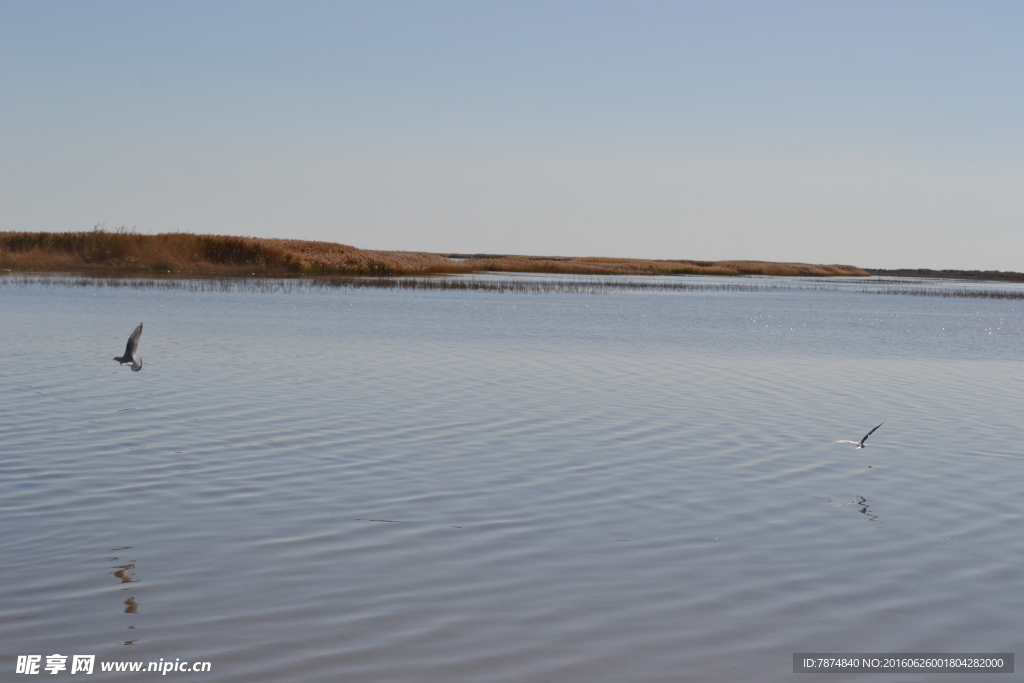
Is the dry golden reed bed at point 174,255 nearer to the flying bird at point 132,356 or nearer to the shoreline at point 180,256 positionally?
the shoreline at point 180,256

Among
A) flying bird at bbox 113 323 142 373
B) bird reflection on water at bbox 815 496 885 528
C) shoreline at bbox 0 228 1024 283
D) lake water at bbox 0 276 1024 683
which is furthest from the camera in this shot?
shoreline at bbox 0 228 1024 283

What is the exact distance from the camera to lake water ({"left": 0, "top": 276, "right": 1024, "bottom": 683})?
602cm

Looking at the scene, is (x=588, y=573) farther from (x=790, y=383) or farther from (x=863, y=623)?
(x=790, y=383)

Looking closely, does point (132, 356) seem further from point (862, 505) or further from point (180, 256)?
point (180, 256)

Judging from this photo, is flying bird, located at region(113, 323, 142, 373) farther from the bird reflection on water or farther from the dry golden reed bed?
the dry golden reed bed

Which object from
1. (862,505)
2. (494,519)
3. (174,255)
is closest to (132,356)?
(494,519)

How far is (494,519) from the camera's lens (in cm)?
871

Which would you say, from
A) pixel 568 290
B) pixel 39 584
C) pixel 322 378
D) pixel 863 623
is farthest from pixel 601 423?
pixel 568 290

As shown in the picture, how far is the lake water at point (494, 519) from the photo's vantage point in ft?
19.8

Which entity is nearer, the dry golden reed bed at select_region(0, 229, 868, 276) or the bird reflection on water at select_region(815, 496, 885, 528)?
the bird reflection on water at select_region(815, 496, 885, 528)

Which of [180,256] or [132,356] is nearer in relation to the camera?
[132,356]

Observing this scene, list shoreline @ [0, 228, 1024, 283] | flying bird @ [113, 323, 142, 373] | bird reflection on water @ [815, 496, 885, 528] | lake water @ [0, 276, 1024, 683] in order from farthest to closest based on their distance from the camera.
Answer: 1. shoreline @ [0, 228, 1024, 283]
2. flying bird @ [113, 323, 142, 373]
3. bird reflection on water @ [815, 496, 885, 528]
4. lake water @ [0, 276, 1024, 683]

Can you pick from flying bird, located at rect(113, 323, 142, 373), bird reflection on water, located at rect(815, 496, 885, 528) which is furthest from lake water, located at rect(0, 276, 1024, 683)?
flying bird, located at rect(113, 323, 142, 373)

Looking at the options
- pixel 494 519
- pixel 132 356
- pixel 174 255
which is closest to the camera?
pixel 494 519
